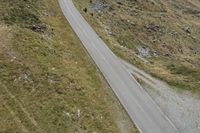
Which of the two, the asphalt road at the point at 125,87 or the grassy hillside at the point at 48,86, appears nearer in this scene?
the grassy hillside at the point at 48,86

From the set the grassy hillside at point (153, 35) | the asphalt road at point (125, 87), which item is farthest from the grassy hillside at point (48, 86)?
the grassy hillside at point (153, 35)

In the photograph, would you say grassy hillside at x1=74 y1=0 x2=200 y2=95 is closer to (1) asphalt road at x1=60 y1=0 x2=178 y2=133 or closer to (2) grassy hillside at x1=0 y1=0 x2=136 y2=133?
(1) asphalt road at x1=60 y1=0 x2=178 y2=133

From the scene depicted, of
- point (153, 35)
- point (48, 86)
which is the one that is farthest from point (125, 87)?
point (153, 35)

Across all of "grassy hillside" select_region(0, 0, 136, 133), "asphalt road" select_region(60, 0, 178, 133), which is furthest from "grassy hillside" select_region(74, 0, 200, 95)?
"grassy hillside" select_region(0, 0, 136, 133)

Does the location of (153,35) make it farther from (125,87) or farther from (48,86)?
(48,86)

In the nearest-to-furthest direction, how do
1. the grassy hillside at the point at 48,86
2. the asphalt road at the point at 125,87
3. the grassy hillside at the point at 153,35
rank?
1. the grassy hillside at the point at 48,86
2. the asphalt road at the point at 125,87
3. the grassy hillside at the point at 153,35

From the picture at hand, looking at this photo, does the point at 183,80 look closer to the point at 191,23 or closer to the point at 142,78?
the point at 142,78

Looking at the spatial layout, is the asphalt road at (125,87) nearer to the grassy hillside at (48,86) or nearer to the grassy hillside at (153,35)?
the grassy hillside at (48,86)
